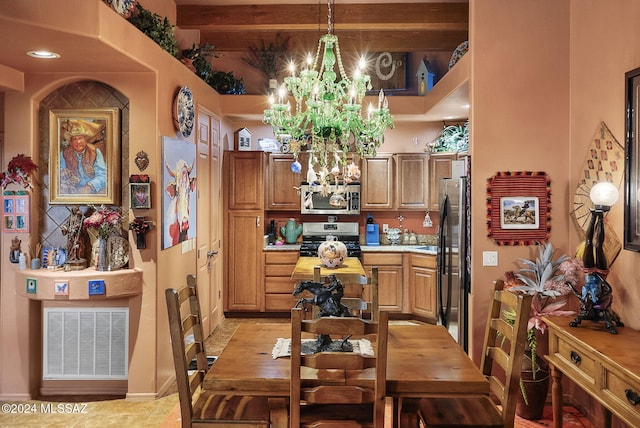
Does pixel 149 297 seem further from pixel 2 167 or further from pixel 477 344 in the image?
pixel 477 344

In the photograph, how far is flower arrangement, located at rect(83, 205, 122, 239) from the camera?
3613 mm

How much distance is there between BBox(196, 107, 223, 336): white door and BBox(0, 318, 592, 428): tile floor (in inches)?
61.2

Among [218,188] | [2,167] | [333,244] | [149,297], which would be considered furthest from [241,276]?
[2,167]

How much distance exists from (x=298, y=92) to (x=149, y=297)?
1.82m

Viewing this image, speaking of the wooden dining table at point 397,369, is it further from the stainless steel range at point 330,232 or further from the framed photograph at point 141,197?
the stainless steel range at point 330,232

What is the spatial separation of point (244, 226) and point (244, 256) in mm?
368

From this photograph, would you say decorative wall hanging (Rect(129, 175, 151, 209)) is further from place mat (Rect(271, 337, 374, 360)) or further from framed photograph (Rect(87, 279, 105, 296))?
place mat (Rect(271, 337, 374, 360))

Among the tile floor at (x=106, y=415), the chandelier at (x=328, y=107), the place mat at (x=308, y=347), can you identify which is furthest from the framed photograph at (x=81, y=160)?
the place mat at (x=308, y=347)

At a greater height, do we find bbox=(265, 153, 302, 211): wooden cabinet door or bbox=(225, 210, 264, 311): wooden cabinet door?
bbox=(265, 153, 302, 211): wooden cabinet door

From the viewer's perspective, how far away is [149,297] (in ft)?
12.5

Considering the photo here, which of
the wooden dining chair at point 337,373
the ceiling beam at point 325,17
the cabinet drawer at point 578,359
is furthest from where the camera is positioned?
the ceiling beam at point 325,17

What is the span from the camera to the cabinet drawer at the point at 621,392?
208cm

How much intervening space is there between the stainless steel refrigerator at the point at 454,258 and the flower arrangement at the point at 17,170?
3.20 meters

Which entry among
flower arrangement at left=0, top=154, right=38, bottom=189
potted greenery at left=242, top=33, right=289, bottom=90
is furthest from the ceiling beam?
flower arrangement at left=0, top=154, right=38, bottom=189
